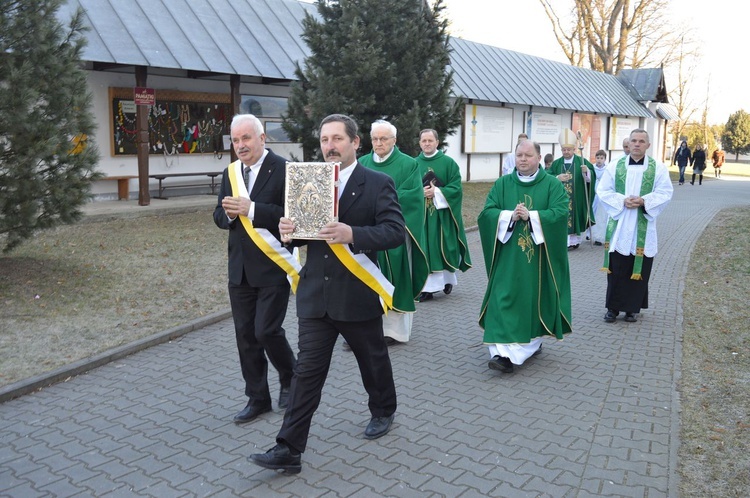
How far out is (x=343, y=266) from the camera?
426 centimetres

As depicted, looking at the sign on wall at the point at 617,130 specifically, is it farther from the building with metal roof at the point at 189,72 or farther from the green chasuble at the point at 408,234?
the green chasuble at the point at 408,234

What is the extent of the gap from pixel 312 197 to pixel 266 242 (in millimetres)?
879

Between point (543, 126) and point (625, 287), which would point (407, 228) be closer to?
point (625, 287)

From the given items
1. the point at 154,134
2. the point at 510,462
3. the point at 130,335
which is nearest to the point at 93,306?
the point at 130,335

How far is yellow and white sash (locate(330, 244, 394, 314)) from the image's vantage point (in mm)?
4230

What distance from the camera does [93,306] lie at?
7.89 meters

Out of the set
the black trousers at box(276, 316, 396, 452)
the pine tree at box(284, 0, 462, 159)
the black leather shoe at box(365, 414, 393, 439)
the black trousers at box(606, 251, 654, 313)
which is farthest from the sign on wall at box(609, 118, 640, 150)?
the black trousers at box(276, 316, 396, 452)

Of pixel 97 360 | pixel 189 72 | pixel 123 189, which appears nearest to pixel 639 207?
pixel 97 360

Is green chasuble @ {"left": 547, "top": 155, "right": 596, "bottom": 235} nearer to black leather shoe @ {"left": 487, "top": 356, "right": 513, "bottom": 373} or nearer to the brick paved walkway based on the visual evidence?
the brick paved walkway

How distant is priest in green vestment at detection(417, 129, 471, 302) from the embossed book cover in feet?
15.7

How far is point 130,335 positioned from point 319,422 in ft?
9.43

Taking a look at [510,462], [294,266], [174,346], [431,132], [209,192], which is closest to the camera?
[510,462]

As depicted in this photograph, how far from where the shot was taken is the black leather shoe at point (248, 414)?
498cm

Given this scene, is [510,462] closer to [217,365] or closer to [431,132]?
[217,365]
